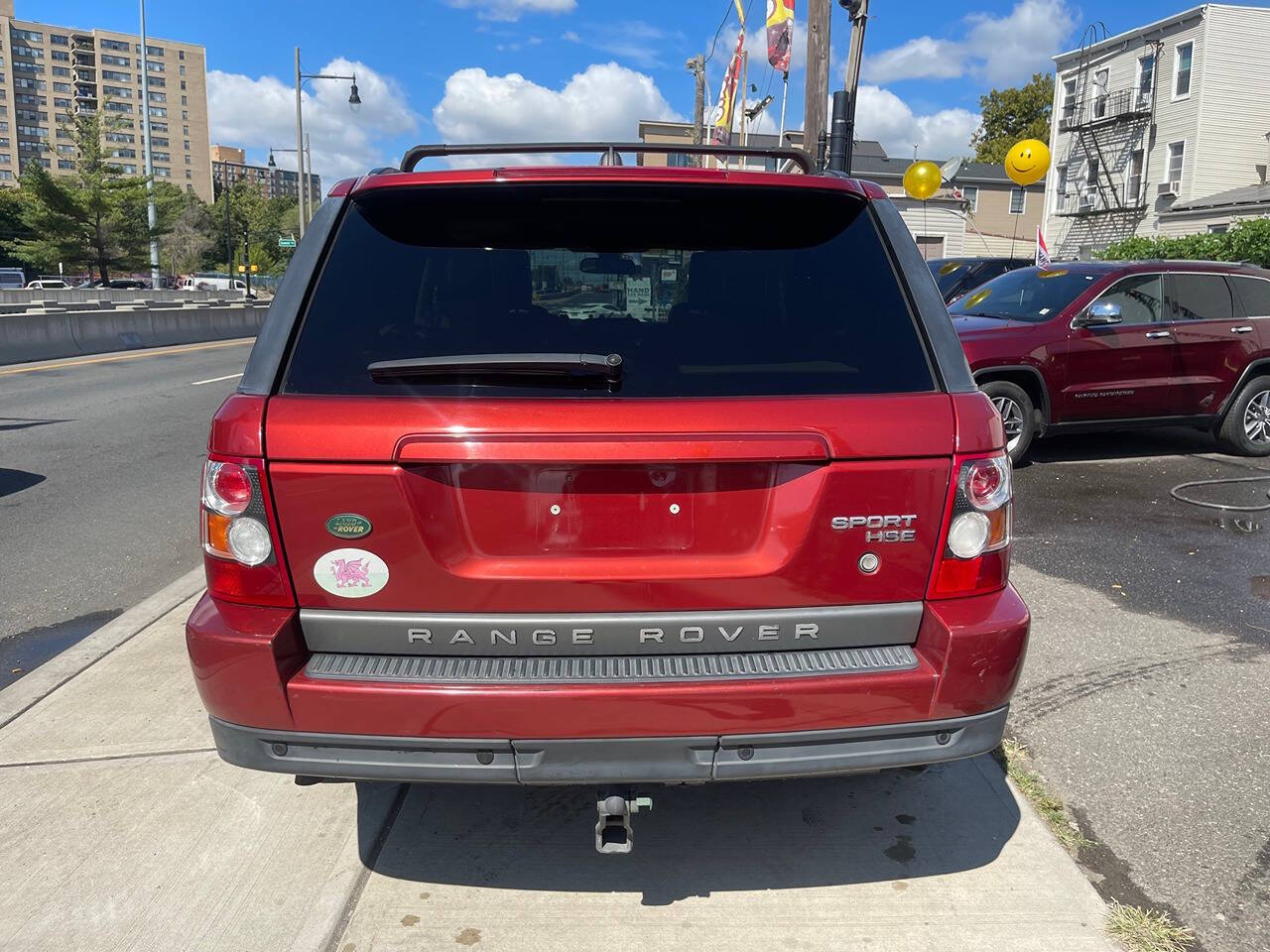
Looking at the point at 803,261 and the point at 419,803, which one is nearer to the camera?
the point at 803,261

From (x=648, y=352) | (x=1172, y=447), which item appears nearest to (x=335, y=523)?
(x=648, y=352)

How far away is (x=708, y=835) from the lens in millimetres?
3074

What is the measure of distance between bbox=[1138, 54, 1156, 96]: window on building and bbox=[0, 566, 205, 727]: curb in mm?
38539

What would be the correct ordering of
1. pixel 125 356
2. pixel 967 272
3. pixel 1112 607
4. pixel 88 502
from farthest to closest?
pixel 125 356 → pixel 967 272 → pixel 88 502 → pixel 1112 607

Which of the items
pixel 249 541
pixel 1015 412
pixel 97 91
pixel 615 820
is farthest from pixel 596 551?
pixel 97 91

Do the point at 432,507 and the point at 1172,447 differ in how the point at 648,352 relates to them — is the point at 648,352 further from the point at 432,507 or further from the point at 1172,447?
the point at 1172,447

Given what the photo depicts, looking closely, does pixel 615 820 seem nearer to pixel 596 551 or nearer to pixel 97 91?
pixel 596 551

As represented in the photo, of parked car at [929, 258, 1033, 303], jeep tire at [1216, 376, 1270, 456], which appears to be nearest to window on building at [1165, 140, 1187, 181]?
parked car at [929, 258, 1033, 303]

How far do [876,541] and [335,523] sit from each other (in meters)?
1.28

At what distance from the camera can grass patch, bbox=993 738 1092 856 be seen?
3043 millimetres

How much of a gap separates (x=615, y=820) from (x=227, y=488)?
1259 mm

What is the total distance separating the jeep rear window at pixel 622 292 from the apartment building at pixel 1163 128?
31955 millimetres

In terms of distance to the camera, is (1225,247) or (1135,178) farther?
(1135,178)

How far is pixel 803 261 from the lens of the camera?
2.54 metres
